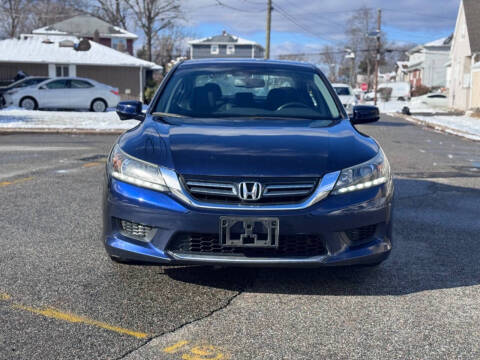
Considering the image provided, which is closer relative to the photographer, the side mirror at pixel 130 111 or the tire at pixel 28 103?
the side mirror at pixel 130 111

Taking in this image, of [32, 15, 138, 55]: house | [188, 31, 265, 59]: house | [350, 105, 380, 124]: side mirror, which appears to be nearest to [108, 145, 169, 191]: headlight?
[350, 105, 380, 124]: side mirror

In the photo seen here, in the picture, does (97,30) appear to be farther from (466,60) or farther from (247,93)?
(247,93)

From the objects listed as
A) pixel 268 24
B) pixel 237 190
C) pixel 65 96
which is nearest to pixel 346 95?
pixel 65 96

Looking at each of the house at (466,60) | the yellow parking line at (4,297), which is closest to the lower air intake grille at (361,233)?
the yellow parking line at (4,297)

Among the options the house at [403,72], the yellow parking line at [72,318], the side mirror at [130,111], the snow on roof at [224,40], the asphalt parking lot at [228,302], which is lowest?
the asphalt parking lot at [228,302]

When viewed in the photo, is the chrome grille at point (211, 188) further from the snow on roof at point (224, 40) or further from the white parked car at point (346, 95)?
the snow on roof at point (224, 40)

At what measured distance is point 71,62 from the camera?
40562 millimetres

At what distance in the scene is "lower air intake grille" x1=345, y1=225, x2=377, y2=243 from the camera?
4023 millimetres

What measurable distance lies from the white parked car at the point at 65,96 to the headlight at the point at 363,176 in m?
23.8

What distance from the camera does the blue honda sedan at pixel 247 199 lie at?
382cm

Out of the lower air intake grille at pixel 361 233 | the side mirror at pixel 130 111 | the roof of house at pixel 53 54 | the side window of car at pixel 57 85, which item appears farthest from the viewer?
the roof of house at pixel 53 54

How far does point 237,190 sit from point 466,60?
141 feet

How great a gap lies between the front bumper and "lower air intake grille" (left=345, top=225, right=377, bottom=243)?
2 centimetres

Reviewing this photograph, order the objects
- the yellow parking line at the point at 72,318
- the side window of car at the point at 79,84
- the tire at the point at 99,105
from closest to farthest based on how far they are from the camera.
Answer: the yellow parking line at the point at 72,318
the side window of car at the point at 79,84
the tire at the point at 99,105
